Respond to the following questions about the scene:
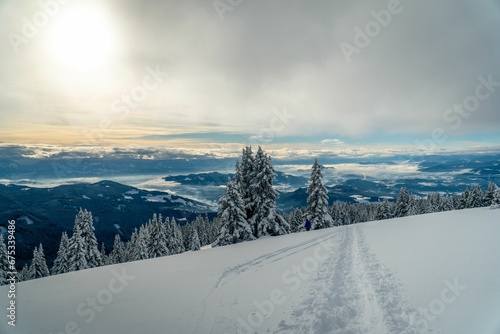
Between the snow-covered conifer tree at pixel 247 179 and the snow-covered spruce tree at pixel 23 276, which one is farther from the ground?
the snow-covered conifer tree at pixel 247 179

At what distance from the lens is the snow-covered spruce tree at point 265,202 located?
3134 centimetres

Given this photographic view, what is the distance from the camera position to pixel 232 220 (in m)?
29.6

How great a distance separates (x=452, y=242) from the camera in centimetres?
1358

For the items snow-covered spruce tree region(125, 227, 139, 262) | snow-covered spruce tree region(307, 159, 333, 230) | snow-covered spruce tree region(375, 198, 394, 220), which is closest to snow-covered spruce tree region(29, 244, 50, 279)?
snow-covered spruce tree region(125, 227, 139, 262)

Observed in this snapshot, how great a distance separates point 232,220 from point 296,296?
2075cm

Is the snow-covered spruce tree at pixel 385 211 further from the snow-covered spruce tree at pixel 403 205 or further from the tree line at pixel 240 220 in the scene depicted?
the tree line at pixel 240 220

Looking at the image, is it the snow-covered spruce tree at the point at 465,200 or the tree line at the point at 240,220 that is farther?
the snow-covered spruce tree at the point at 465,200

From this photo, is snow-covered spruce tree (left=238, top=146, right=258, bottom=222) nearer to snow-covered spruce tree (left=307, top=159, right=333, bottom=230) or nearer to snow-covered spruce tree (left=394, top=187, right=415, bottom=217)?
snow-covered spruce tree (left=307, top=159, right=333, bottom=230)

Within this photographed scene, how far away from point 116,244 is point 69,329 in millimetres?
66517

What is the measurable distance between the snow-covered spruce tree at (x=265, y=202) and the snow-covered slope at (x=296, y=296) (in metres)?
16.6

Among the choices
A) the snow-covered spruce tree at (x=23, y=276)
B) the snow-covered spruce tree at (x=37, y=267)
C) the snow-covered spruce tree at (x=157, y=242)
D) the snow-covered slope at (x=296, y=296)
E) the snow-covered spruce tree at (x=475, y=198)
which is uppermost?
the snow-covered slope at (x=296, y=296)

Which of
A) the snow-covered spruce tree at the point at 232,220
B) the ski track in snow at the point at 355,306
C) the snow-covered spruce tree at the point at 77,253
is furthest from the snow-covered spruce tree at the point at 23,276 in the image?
the ski track in snow at the point at 355,306

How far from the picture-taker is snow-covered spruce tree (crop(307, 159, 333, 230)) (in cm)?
3800

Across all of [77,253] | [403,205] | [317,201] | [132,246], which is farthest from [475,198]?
[132,246]
